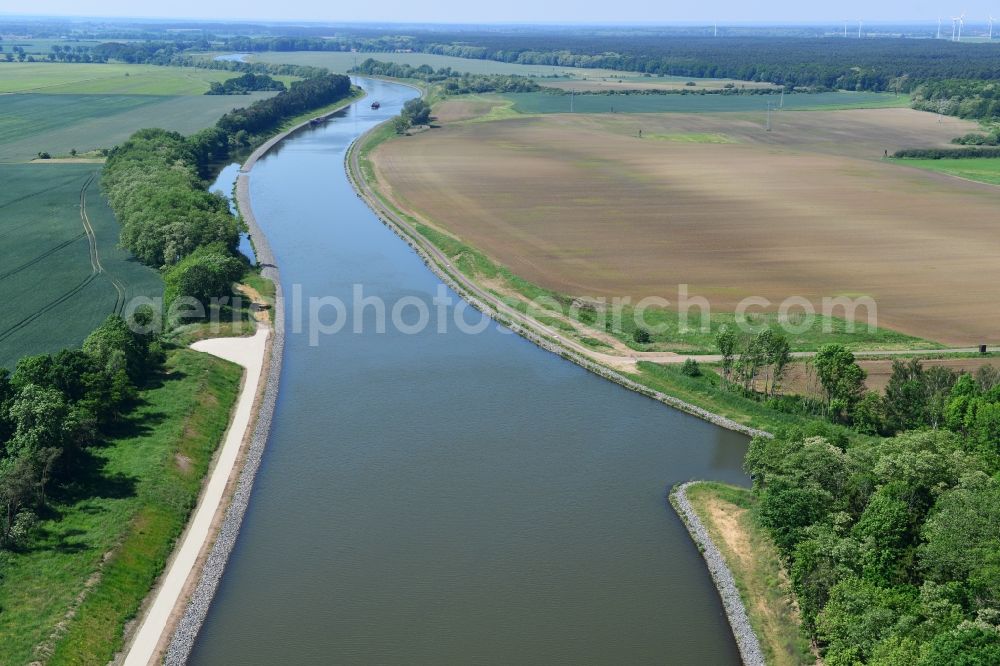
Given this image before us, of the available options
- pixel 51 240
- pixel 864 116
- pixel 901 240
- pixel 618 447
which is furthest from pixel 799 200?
pixel 864 116

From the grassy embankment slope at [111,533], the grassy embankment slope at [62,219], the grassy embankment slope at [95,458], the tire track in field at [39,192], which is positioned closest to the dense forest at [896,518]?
the grassy embankment slope at [111,533]

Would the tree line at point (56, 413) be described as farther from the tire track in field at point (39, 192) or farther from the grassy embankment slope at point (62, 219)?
the tire track in field at point (39, 192)

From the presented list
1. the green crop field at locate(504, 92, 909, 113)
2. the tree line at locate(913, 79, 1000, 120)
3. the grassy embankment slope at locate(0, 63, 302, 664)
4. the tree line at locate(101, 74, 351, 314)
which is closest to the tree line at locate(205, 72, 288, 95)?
the green crop field at locate(504, 92, 909, 113)

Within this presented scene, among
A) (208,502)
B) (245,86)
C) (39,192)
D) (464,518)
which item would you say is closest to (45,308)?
(208,502)

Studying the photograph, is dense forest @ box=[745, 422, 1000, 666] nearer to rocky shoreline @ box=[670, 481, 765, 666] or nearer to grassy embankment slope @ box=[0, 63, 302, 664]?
rocky shoreline @ box=[670, 481, 765, 666]

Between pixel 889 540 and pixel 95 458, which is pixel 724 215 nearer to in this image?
pixel 889 540

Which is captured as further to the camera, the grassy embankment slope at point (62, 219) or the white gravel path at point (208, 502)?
the grassy embankment slope at point (62, 219)
